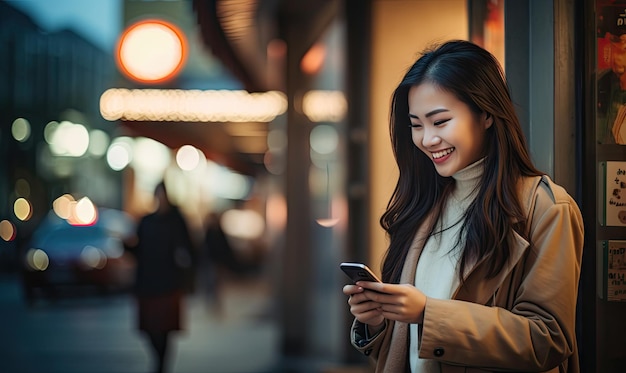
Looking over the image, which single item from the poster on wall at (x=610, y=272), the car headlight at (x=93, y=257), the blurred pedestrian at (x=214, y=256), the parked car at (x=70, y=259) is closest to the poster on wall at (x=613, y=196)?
the poster on wall at (x=610, y=272)

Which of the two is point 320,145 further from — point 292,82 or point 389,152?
point 389,152

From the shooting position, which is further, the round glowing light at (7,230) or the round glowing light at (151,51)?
the round glowing light at (7,230)

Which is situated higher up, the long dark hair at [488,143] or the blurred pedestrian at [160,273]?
the long dark hair at [488,143]

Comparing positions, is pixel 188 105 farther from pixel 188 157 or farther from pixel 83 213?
pixel 188 157

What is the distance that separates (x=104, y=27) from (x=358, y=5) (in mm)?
12719

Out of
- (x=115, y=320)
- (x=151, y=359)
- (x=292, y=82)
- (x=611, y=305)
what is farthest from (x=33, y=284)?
Answer: (x=611, y=305)

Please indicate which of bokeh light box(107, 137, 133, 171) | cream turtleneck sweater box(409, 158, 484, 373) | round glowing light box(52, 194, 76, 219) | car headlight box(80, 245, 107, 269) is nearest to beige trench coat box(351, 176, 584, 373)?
cream turtleneck sweater box(409, 158, 484, 373)

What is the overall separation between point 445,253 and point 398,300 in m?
0.32

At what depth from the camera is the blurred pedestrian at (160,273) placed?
7.15 metres

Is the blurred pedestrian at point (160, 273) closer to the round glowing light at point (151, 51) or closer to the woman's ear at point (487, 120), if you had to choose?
the round glowing light at point (151, 51)

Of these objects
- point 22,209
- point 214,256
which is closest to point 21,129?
point 22,209

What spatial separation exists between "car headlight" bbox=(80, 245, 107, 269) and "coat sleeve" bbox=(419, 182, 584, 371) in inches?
507

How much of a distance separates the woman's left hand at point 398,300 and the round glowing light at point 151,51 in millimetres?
5231

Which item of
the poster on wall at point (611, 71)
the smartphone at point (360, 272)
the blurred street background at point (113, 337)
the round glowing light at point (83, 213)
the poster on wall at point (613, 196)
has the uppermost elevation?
the poster on wall at point (611, 71)
